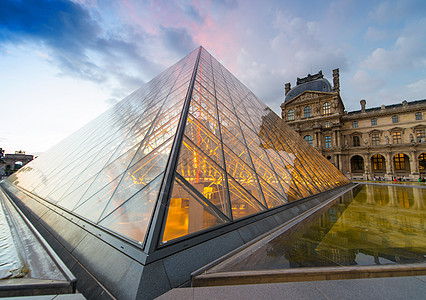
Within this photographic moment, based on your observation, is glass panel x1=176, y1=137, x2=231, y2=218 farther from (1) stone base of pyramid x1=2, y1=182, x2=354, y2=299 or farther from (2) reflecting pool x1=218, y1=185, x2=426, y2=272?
(2) reflecting pool x1=218, y1=185, x2=426, y2=272

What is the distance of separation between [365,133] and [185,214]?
50.5 meters

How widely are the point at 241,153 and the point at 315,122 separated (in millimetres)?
43221

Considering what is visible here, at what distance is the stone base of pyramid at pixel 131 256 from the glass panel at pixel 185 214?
0.15 m

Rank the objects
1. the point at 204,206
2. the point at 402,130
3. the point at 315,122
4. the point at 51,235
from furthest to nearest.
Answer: the point at 315,122
the point at 402,130
the point at 51,235
the point at 204,206

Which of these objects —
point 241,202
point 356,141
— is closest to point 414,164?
point 356,141

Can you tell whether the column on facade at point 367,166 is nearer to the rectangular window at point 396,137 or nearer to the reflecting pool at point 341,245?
the rectangular window at point 396,137

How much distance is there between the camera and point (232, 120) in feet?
21.7

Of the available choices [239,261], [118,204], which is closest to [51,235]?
[118,204]

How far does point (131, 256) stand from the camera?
6.73 ft

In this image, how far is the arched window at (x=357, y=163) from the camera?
39909 mm

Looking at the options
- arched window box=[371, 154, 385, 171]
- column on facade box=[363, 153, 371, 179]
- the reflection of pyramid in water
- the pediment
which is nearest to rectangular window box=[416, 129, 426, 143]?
arched window box=[371, 154, 385, 171]

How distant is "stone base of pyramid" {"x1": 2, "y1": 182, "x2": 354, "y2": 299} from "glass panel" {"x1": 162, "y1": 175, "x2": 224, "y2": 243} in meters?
0.15

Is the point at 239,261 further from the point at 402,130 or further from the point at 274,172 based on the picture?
the point at 402,130

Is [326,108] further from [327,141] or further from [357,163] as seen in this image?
[357,163]
